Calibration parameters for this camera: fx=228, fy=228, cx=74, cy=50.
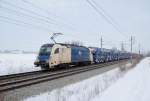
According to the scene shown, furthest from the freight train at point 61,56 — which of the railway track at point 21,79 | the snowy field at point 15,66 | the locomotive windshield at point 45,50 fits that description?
the railway track at point 21,79

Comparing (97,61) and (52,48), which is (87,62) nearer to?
(97,61)

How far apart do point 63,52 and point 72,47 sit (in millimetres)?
3598

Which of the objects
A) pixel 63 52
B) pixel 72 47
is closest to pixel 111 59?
pixel 72 47

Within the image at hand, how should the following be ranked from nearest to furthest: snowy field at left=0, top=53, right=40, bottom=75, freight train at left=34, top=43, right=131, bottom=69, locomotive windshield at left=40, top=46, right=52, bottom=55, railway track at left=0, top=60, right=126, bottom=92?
railway track at left=0, top=60, right=126, bottom=92, freight train at left=34, top=43, right=131, bottom=69, locomotive windshield at left=40, top=46, right=52, bottom=55, snowy field at left=0, top=53, right=40, bottom=75

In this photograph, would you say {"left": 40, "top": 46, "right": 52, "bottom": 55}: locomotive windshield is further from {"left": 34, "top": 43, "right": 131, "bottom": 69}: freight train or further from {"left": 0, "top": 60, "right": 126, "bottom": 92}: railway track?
{"left": 0, "top": 60, "right": 126, "bottom": 92}: railway track

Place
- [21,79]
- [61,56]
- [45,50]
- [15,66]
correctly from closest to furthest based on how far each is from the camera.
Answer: [21,79], [45,50], [61,56], [15,66]

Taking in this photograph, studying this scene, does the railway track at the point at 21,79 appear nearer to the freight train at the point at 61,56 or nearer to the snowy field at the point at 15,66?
the freight train at the point at 61,56

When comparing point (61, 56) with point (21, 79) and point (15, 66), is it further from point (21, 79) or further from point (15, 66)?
point (21, 79)

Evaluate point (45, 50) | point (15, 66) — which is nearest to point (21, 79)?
point (45, 50)

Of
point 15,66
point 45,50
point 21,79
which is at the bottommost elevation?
point 21,79

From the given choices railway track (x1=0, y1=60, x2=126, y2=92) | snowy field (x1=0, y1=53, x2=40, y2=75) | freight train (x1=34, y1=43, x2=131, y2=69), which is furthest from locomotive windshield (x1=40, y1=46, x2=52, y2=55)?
railway track (x1=0, y1=60, x2=126, y2=92)

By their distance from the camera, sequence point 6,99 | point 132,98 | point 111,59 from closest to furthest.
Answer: point 6,99
point 132,98
point 111,59

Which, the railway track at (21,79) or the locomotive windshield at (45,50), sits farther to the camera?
the locomotive windshield at (45,50)

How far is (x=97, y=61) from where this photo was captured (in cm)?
4259
